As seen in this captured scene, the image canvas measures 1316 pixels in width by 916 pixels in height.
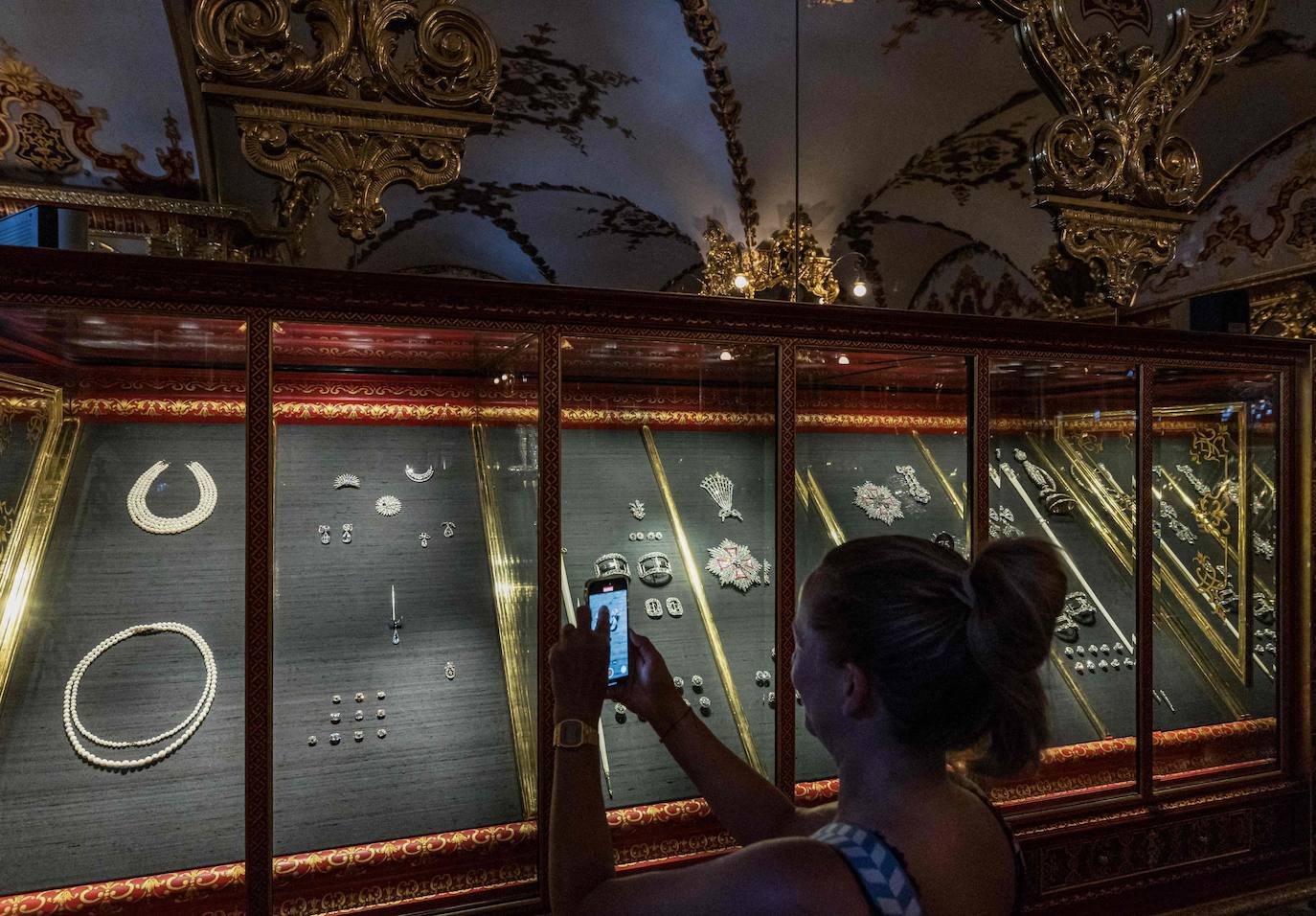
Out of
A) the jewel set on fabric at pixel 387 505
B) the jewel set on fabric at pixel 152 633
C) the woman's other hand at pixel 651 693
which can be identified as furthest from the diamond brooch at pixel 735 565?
the jewel set on fabric at pixel 152 633

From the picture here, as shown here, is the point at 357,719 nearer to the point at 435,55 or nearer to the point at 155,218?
the point at 435,55

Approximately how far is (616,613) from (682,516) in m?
0.89

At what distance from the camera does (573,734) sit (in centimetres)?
120

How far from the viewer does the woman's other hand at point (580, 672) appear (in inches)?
48.8

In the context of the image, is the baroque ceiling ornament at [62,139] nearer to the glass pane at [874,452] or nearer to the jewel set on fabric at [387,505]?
the jewel set on fabric at [387,505]

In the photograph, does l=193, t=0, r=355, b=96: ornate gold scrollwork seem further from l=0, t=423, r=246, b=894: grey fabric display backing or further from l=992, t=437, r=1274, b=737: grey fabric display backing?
l=992, t=437, r=1274, b=737: grey fabric display backing

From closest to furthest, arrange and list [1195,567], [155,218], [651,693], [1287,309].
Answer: [651,693] < [1195,567] < [1287,309] < [155,218]

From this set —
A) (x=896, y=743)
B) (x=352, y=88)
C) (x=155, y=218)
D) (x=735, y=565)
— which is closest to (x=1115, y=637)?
(x=735, y=565)

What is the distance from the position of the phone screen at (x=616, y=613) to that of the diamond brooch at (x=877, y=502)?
1261 millimetres

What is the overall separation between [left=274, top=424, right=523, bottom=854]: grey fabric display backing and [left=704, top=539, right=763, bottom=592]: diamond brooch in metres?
0.65

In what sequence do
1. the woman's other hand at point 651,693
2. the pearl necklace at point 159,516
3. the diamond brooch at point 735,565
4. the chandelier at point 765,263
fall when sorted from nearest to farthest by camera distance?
the woman's other hand at point 651,693, the pearl necklace at point 159,516, the diamond brooch at point 735,565, the chandelier at point 765,263

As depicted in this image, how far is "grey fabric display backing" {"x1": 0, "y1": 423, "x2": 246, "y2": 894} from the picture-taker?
181 cm

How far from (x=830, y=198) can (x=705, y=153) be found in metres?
1.33

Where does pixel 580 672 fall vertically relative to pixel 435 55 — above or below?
below
